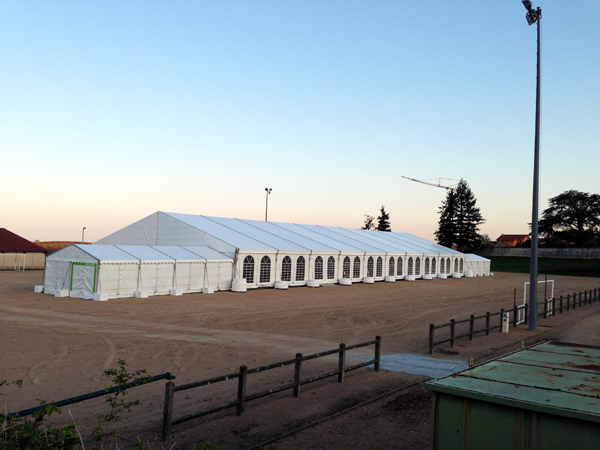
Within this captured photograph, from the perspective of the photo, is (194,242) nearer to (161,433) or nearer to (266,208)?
(161,433)

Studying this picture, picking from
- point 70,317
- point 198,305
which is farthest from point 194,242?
point 70,317

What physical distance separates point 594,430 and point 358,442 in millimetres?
3968

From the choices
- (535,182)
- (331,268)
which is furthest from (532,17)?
(331,268)

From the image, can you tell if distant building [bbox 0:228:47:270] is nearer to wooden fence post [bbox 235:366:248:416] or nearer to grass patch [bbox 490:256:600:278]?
wooden fence post [bbox 235:366:248:416]

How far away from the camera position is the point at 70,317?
65.8ft

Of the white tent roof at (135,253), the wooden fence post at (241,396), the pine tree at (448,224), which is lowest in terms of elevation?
the wooden fence post at (241,396)

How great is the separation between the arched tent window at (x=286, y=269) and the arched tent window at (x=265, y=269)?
1301mm

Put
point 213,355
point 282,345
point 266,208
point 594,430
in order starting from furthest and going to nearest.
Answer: point 266,208 → point 282,345 → point 213,355 → point 594,430

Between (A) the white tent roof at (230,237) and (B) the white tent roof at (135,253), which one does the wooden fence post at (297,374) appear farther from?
(A) the white tent roof at (230,237)

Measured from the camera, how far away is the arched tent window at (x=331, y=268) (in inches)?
1571

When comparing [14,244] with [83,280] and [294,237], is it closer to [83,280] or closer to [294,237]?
[83,280]

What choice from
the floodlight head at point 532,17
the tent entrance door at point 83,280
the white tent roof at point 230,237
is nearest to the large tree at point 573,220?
the white tent roof at point 230,237

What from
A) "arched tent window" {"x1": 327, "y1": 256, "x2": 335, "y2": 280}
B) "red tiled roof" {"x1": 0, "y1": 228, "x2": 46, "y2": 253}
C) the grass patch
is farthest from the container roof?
the grass patch

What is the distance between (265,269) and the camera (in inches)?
1398
